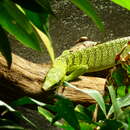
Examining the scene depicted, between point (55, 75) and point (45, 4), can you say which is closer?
point (45, 4)

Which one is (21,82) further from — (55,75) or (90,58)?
(90,58)

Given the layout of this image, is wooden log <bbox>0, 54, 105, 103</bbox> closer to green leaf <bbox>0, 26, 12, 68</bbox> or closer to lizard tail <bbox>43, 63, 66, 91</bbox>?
lizard tail <bbox>43, 63, 66, 91</bbox>

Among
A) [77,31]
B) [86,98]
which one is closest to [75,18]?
[77,31]

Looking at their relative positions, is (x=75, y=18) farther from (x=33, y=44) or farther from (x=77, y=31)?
(x=33, y=44)

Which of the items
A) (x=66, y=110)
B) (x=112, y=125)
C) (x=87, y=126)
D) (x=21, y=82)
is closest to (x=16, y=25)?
(x=66, y=110)

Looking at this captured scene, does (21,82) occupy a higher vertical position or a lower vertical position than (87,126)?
higher

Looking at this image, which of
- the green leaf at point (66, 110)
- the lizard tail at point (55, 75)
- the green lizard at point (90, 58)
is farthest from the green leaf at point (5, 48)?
the green lizard at point (90, 58)
